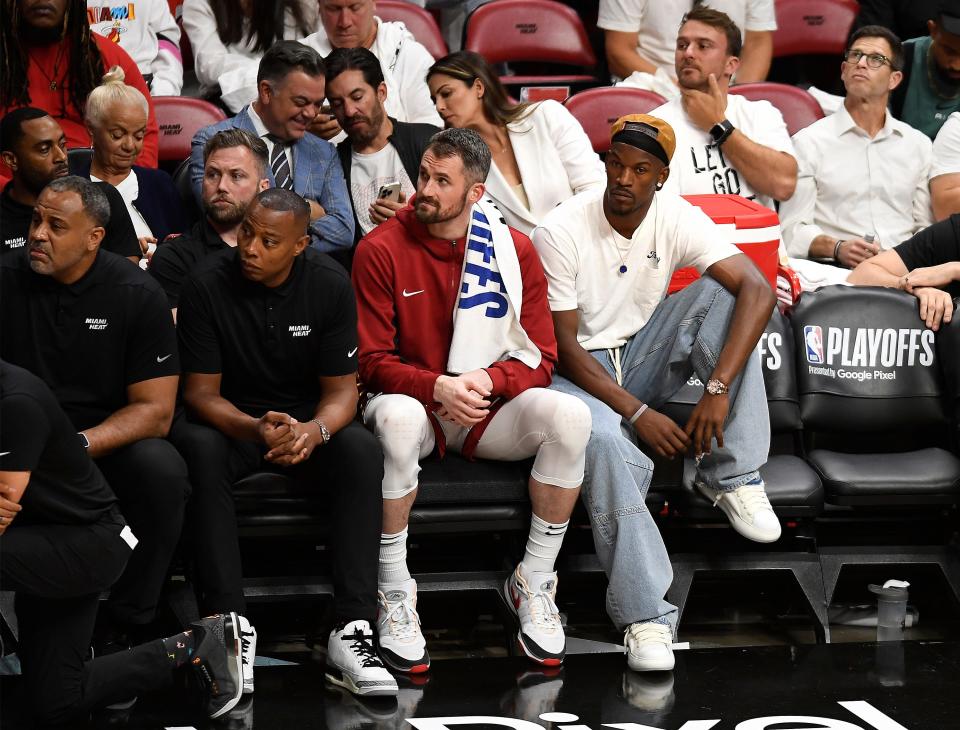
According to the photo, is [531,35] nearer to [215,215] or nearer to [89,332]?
[215,215]

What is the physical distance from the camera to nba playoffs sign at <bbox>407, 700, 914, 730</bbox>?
350 cm

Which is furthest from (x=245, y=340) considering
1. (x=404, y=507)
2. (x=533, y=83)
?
(x=533, y=83)

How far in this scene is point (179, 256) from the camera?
4.30 m

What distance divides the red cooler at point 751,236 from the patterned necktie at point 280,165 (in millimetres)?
1379

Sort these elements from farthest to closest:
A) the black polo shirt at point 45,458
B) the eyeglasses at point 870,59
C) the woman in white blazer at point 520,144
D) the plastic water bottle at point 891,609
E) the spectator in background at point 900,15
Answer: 1. the spectator in background at point 900,15
2. the eyeglasses at point 870,59
3. the woman in white blazer at point 520,144
4. the plastic water bottle at point 891,609
5. the black polo shirt at point 45,458

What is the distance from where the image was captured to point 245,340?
402 cm

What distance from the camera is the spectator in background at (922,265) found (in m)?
4.92

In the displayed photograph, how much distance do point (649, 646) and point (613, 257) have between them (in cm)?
128

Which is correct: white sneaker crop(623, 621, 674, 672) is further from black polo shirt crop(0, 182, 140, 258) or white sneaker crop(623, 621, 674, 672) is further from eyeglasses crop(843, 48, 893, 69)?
eyeglasses crop(843, 48, 893, 69)

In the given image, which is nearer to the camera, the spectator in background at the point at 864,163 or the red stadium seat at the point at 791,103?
the spectator in background at the point at 864,163

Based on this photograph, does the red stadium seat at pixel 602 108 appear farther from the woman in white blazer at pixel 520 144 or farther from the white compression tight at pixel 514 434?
the white compression tight at pixel 514 434

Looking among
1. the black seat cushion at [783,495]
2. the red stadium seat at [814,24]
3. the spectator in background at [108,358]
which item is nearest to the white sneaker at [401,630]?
the spectator in background at [108,358]

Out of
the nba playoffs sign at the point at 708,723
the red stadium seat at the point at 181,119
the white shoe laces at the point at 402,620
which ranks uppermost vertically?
the red stadium seat at the point at 181,119

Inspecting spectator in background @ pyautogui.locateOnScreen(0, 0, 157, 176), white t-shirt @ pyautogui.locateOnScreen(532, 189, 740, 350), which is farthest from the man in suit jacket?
white t-shirt @ pyautogui.locateOnScreen(532, 189, 740, 350)
